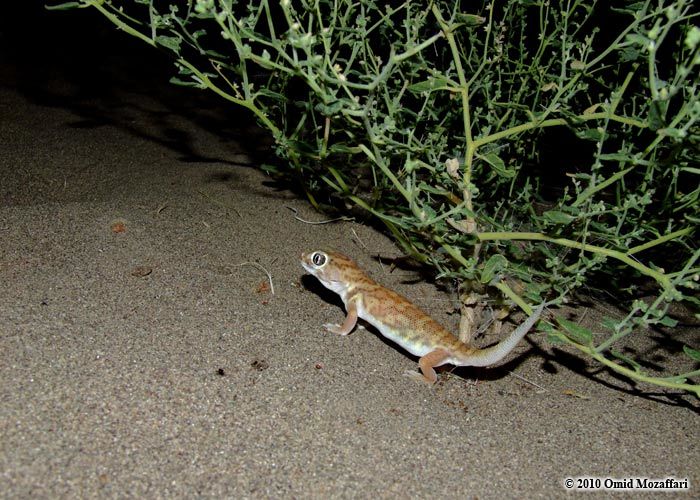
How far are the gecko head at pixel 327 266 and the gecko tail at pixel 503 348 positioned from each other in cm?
71

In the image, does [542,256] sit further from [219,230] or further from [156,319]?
[156,319]

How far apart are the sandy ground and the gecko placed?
0.10 meters

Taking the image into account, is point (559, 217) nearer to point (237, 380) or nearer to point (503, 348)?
point (503, 348)

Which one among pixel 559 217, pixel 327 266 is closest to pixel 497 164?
pixel 559 217

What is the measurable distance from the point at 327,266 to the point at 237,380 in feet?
2.56

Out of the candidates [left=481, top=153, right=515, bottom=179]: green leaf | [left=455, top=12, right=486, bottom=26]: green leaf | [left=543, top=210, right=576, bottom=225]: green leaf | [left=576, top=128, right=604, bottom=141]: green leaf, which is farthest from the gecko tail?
[left=455, top=12, right=486, bottom=26]: green leaf

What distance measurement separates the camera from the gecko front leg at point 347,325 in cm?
284

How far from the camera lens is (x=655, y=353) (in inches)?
120

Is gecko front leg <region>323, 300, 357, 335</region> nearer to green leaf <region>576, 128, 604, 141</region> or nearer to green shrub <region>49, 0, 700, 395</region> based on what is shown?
green shrub <region>49, 0, 700, 395</region>

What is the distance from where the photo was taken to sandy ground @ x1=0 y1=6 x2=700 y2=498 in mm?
1955

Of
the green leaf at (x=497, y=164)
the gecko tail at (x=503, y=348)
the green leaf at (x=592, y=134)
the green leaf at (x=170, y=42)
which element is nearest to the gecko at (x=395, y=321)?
the gecko tail at (x=503, y=348)

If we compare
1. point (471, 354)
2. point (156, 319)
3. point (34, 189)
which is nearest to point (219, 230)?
point (156, 319)

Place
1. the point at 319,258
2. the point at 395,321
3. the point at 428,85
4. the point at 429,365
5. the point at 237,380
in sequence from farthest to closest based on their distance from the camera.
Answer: the point at 319,258 → the point at 395,321 → the point at 429,365 → the point at 237,380 → the point at 428,85

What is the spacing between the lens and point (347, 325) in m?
2.85
